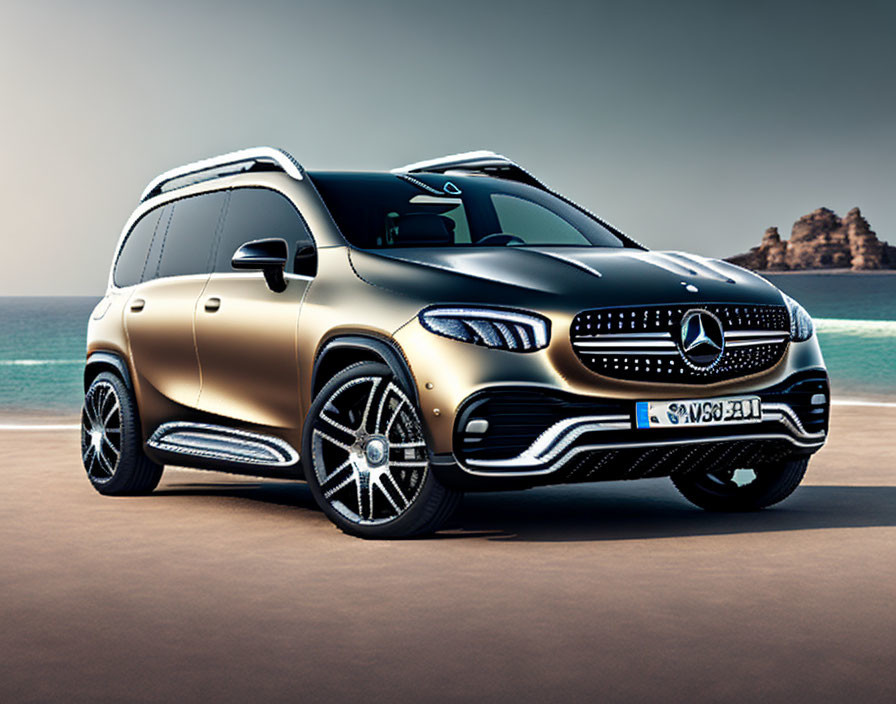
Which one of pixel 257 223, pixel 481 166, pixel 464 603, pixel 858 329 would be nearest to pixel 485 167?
pixel 481 166

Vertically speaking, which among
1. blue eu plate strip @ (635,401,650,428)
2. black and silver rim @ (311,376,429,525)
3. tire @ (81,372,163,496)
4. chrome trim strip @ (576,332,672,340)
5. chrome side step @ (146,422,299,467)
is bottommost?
tire @ (81,372,163,496)

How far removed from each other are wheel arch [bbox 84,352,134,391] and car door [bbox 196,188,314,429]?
108 centimetres

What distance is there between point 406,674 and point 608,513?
373cm

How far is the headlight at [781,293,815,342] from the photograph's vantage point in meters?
7.35

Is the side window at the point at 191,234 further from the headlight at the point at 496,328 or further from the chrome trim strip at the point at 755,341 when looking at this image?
the chrome trim strip at the point at 755,341

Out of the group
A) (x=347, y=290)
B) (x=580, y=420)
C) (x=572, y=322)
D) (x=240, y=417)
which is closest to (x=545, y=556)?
(x=580, y=420)

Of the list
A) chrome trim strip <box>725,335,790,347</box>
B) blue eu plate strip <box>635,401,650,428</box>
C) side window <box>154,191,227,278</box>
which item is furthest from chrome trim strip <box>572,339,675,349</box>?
side window <box>154,191,227,278</box>

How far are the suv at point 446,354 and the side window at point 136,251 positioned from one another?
0.72m

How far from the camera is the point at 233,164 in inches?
343

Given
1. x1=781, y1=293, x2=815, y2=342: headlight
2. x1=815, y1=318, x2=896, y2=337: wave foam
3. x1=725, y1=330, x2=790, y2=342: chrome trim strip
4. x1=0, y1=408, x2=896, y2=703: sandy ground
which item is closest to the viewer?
x1=0, y1=408, x2=896, y2=703: sandy ground

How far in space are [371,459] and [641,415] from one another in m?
1.31

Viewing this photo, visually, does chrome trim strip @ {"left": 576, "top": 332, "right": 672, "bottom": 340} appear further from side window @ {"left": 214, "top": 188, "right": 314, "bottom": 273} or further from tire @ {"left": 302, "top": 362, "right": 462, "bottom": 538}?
side window @ {"left": 214, "top": 188, "right": 314, "bottom": 273}

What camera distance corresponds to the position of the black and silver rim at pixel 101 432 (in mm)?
9289

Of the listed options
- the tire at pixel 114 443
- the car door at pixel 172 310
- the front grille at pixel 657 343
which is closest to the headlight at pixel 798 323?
the front grille at pixel 657 343
